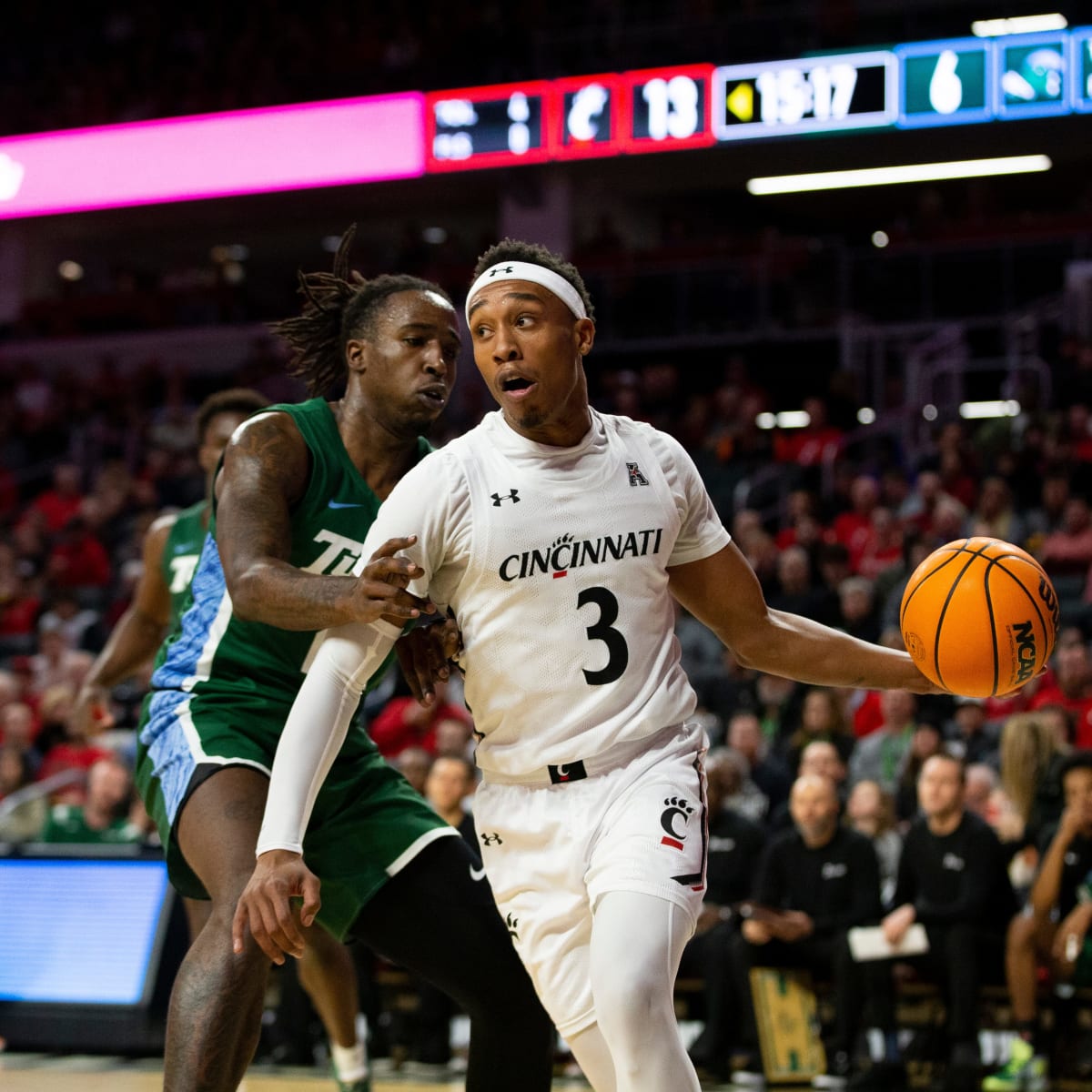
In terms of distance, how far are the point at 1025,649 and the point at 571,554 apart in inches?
40.2

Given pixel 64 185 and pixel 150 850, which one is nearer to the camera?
pixel 150 850

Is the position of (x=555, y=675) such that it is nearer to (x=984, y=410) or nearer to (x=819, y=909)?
(x=819, y=909)

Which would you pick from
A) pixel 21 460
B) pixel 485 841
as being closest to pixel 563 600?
pixel 485 841

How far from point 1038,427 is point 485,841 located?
9.76 meters

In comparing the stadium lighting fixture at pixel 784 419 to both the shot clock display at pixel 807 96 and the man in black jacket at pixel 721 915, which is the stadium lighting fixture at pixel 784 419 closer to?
the shot clock display at pixel 807 96

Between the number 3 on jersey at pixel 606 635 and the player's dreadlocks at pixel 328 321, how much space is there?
1.11 metres

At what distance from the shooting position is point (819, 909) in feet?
25.1

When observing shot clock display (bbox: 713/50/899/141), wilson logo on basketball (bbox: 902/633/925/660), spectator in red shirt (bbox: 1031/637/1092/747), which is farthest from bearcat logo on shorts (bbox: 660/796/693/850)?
shot clock display (bbox: 713/50/899/141)

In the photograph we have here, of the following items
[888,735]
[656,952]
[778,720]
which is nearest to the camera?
[656,952]

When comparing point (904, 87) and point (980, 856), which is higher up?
point (904, 87)

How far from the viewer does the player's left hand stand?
3400mm

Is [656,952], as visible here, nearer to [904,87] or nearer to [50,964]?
[50,964]

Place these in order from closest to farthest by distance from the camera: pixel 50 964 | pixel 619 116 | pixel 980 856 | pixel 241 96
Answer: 1. pixel 980 856
2. pixel 50 964
3. pixel 619 116
4. pixel 241 96

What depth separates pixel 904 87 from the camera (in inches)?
505
